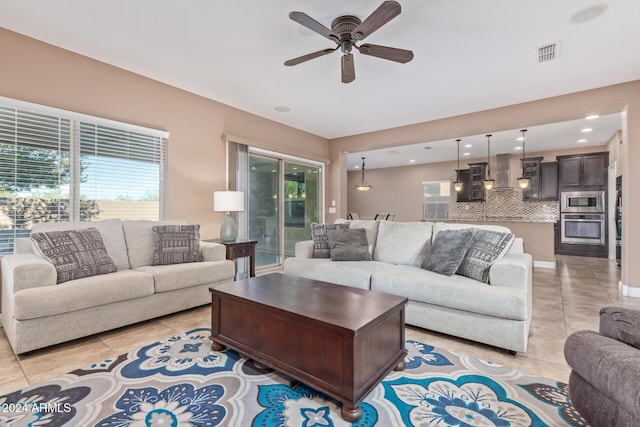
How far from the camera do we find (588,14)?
7.95 feet

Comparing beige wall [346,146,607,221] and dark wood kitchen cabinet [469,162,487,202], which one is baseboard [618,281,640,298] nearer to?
dark wood kitchen cabinet [469,162,487,202]

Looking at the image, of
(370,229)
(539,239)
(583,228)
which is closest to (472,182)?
(583,228)

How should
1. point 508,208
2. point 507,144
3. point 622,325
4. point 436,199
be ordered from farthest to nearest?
1. point 436,199
2. point 508,208
3. point 507,144
4. point 622,325

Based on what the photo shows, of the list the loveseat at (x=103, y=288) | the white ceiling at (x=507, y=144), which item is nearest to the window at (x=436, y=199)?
the white ceiling at (x=507, y=144)

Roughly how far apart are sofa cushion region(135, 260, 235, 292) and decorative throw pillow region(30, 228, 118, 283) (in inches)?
13.8

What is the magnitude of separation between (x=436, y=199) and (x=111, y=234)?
8.70 metres

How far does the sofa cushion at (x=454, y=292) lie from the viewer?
87.7 inches

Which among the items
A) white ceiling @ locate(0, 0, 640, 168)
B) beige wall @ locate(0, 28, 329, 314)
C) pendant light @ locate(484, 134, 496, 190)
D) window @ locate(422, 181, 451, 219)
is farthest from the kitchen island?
beige wall @ locate(0, 28, 329, 314)

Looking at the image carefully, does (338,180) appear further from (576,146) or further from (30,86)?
(576,146)

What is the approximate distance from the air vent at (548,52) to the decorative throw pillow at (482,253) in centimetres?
188

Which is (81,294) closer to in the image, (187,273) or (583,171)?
(187,273)

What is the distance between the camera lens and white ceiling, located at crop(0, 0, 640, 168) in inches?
94.3

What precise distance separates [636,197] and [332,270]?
395 centimetres

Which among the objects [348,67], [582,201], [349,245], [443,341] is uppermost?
[348,67]
